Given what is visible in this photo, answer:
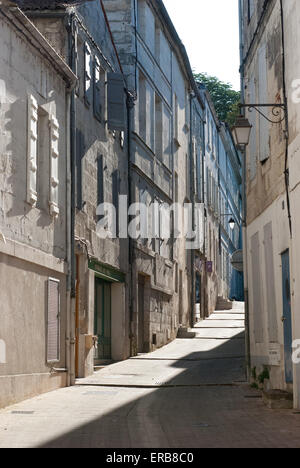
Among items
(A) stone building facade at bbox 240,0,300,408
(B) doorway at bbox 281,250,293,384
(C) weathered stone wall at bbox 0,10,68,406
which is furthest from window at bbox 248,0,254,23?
(B) doorway at bbox 281,250,293,384

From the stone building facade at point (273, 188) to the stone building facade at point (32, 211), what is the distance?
3.61 meters

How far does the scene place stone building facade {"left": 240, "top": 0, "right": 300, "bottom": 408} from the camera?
516 inches

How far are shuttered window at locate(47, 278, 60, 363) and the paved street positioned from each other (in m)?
0.75

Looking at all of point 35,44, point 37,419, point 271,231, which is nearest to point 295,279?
point 271,231

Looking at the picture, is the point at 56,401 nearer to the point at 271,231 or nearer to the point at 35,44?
the point at 271,231

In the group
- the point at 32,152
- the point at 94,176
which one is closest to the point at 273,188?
the point at 32,152

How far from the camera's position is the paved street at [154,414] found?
31.1 feet

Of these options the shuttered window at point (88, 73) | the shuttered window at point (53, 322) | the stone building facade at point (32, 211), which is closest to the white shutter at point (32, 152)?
the stone building facade at point (32, 211)

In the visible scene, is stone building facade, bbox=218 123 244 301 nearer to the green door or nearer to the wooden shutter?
the green door

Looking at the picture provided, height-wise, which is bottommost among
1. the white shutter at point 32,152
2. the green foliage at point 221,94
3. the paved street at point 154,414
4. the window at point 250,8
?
the paved street at point 154,414

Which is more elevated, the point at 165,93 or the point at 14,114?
the point at 165,93

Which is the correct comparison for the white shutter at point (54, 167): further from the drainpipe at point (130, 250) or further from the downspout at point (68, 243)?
the drainpipe at point (130, 250)

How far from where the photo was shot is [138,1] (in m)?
26.9

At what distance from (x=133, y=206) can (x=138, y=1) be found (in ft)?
22.1
